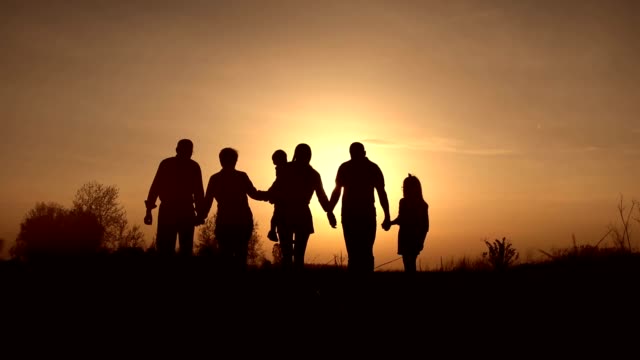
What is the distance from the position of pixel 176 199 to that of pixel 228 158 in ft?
4.06

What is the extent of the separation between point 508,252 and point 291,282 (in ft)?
18.3

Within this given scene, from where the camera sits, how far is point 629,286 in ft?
22.4

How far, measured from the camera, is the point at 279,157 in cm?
994

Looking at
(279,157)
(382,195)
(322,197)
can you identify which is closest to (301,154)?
(279,157)

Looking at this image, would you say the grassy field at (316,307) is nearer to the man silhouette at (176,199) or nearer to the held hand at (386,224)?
the man silhouette at (176,199)

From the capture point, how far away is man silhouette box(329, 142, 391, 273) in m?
9.09

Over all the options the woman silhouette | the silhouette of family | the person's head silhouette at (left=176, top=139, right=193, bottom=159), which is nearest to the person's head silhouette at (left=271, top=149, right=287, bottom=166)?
the silhouette of family

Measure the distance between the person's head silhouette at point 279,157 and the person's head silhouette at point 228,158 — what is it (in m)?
0.74

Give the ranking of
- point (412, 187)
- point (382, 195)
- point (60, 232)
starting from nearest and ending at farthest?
point (382, 195) < point (412, 187) < point (60, 232)

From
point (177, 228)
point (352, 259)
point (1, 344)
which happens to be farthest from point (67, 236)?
point (1, 344)

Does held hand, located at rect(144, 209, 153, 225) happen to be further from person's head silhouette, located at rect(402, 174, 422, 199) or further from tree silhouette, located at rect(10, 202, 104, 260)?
tree silhouette, located at rect(10, 202, 104, 260)

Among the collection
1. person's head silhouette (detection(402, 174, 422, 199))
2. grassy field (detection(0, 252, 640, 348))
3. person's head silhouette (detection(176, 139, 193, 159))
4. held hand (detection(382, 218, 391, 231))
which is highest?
person's head silhouette (detection(176, 139, 193, 159))

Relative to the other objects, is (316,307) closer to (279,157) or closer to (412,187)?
(279,157)

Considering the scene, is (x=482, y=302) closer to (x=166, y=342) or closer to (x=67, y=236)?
(x=166, y=342)
